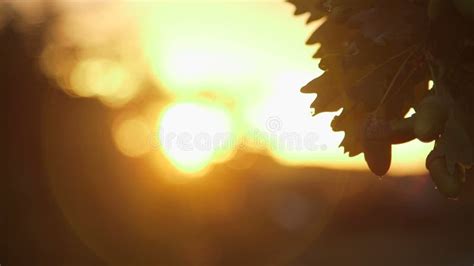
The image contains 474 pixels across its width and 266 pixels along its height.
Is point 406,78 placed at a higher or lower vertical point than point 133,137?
lower

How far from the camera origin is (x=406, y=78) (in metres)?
2.42

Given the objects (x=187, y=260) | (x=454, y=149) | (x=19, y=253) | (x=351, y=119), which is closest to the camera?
(x=454, y=149)

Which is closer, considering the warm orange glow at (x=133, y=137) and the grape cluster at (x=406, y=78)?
the grape cluster at (x=406, y=78)

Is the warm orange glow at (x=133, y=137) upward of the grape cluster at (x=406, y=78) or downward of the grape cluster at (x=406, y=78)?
upward

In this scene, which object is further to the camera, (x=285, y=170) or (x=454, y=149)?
(x=285, y=170)

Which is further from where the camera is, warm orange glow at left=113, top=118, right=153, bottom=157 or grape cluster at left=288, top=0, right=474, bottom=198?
warm orange glow at left=113, top=118, right=153, bottom=157

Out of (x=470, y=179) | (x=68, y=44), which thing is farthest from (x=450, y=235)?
(x=470, y=179)

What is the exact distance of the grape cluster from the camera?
7.14ft

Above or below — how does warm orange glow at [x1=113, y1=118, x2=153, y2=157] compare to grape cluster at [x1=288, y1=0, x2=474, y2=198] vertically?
above

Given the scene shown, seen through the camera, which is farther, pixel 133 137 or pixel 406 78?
pixel 133 137

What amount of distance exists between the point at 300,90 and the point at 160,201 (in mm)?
27682

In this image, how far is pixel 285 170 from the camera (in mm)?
42062

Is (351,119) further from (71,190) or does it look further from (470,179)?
(71,190)

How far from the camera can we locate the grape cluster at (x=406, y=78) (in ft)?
7.14
